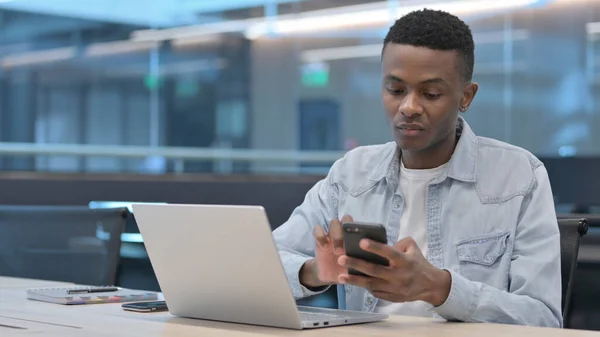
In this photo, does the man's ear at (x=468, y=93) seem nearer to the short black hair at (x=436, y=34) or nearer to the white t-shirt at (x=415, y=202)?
the short black hair at (x=436, y=34)

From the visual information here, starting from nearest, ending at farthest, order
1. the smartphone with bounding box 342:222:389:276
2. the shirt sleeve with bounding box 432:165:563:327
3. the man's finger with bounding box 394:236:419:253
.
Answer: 1. the smartphone with bounding box 342:222:389:276
2. the man's finger with bounding box 394:236:419:253
3. the shirt sleeve with bounding box 432:165:563:327

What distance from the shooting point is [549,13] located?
538cm

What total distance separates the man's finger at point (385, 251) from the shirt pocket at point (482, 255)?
0.41 metres

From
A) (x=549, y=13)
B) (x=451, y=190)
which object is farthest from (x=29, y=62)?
(x=451, y=190)

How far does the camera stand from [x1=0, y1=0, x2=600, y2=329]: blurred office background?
5301 millimetres

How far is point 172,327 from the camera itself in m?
1.56

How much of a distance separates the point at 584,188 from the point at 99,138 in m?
2.92

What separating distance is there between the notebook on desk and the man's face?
2.01ft

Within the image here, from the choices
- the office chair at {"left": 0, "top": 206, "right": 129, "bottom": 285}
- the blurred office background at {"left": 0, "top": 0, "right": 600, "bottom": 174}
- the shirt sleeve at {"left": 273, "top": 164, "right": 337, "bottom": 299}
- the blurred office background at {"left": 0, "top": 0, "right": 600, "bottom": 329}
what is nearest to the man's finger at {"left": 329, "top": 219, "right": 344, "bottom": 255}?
the shirt sleeve at {"left": 273, "top": 164, "right": 337, "bottom": 299}

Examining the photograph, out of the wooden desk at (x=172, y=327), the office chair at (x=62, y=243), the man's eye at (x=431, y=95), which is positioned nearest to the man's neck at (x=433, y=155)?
the man's eye at (x=431, y=95)

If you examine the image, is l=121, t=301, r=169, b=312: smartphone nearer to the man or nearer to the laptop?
the laptop

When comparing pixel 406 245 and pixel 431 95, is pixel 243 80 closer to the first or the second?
pixel 431 95

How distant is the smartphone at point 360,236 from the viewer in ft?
4.59

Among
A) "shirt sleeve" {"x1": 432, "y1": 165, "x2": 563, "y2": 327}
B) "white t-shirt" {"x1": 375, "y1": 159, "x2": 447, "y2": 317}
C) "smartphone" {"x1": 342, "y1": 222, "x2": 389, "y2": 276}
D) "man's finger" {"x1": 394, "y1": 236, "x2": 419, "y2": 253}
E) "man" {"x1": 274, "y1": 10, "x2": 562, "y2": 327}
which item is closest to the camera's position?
"smartphone" {"x1": 342, "y1": 222, "x2": 389, "y2": 276}
